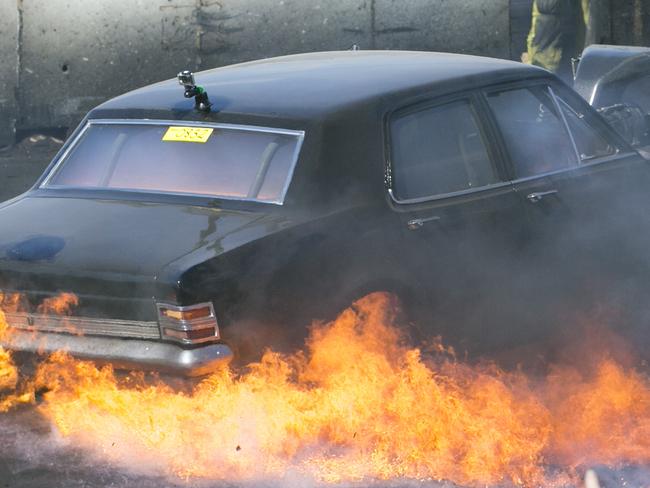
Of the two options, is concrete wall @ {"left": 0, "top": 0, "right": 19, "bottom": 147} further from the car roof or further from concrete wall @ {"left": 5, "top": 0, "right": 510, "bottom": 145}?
the car roof

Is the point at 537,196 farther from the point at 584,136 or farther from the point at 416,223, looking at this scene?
the point at 416,223

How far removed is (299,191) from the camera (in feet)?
18.2

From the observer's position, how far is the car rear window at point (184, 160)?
5730 millimetres

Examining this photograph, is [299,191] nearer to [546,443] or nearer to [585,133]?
[546,443]

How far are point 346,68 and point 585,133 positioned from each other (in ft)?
4.13

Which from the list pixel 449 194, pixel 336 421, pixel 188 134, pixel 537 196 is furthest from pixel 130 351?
pixel 537 196

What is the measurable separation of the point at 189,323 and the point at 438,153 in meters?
1.60

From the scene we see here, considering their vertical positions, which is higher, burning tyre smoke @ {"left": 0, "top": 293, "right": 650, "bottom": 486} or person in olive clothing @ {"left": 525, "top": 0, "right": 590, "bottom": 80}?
burning tyre smoke @ {"left": 0, "top": 293, "right": 650, "bottom": 486}

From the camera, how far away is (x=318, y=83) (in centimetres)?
618

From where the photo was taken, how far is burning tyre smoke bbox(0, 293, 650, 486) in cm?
518

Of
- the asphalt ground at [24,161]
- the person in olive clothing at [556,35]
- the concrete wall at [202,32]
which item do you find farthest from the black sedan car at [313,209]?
the concrete wall at [202,32]

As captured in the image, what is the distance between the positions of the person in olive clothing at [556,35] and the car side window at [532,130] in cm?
848

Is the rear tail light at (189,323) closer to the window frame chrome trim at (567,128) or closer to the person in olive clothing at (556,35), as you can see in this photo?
the window frame chrome trim at (567,128)

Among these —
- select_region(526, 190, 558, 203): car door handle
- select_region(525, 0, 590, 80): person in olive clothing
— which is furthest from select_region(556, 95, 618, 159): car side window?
select_region(525, 0, 590, 80): person in olive clothing
